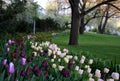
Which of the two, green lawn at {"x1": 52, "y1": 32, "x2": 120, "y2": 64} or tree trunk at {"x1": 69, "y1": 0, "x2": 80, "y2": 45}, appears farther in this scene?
tree trunk at {"x1": 69, "y1": 0, "x2": 80, "y2": 45}

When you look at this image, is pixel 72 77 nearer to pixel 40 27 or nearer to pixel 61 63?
pixel 61 63

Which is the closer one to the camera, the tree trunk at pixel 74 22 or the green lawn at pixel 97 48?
the green lawn at pixel 97 48

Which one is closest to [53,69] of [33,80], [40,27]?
[33,80]

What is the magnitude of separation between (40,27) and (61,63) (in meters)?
28.2

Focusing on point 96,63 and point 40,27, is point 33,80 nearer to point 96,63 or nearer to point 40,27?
point 96,63

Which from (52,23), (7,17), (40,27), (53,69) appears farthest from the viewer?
(52,23)

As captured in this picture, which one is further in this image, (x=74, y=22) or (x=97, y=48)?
(x=74, y=22)

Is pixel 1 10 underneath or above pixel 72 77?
above

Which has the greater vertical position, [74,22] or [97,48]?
[74,22]

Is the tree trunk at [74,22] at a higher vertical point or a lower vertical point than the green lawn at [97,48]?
higher

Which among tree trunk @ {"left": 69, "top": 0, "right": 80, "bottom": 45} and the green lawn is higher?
tree trunk @ {"left": 69, "top": 0, "right": 80, "bottom": 45}

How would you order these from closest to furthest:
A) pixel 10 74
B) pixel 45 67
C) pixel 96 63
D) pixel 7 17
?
pixel 10 74 → pixel 45 67 → pixel 96 63 → pixel 7 17

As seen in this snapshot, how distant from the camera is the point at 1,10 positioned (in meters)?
11.4

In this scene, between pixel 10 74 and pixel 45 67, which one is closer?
pixel 10 74
